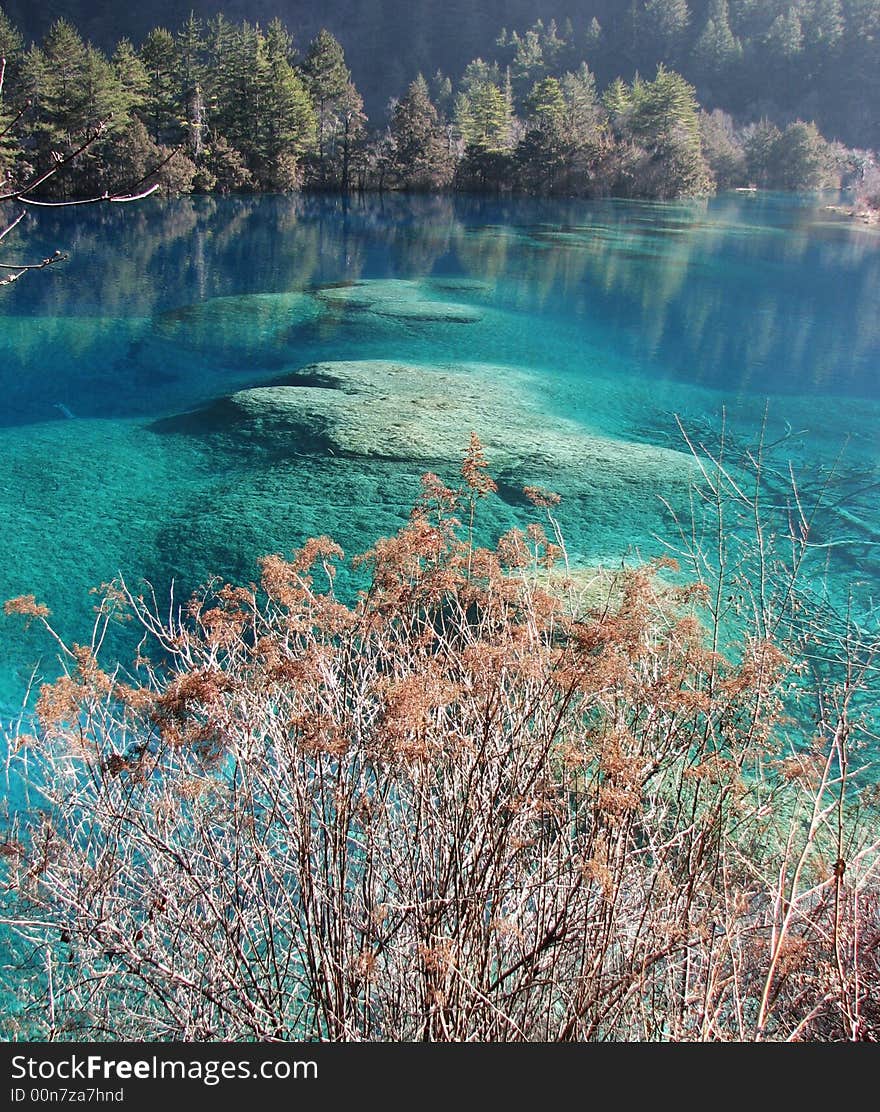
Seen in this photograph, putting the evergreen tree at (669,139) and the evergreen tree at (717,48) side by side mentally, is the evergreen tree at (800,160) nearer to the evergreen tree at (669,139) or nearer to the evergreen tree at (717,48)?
the evergreen tree at (669,139)

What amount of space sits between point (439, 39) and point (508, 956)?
84025mm

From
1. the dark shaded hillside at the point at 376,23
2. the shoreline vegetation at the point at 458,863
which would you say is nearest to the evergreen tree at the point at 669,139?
the shoreline vegetation at the point at 458,863

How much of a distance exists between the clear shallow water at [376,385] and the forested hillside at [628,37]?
141 feet

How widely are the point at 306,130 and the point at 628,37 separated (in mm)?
44721

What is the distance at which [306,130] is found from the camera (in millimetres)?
31578

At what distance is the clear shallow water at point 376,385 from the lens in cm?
728

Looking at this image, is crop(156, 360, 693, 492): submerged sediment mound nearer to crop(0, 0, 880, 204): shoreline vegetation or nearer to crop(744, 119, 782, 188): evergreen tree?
crop(0, 0, 880, 204): shoreline vegetation

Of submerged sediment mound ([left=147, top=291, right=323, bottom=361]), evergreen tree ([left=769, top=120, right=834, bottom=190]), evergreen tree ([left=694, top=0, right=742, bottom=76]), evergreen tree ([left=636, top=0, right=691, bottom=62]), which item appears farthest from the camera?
evergreen tree ([left=636, top=0, right=691, bottom=62])

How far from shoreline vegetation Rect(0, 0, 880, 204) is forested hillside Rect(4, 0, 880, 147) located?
62.8 feet

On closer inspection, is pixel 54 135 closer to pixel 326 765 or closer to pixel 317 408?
pixel 317 408

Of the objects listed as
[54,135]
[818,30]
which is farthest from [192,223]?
[818,30]

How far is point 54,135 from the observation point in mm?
25281

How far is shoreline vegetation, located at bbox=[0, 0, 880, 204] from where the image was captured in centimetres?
2619

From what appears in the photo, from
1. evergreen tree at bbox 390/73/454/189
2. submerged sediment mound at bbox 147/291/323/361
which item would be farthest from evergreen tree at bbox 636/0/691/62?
submerged sediment mound at bbox 147/291/323/361
